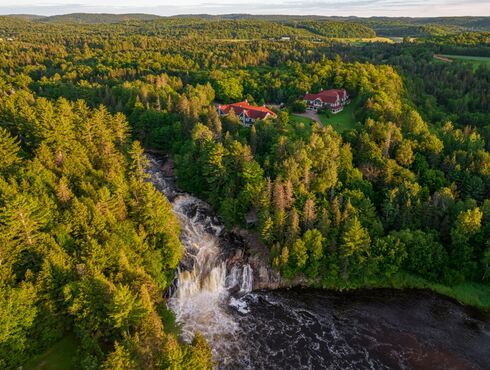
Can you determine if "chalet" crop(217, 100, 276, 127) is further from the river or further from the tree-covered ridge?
the river

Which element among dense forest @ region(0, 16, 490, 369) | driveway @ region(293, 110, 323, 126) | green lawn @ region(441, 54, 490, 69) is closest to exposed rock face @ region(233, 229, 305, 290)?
dense forest @ region(0, 16, 490, 369)

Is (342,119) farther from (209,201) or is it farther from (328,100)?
(209,201)

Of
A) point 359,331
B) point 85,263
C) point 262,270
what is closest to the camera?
point 85,263

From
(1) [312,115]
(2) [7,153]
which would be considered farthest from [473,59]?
(2) [7,153]

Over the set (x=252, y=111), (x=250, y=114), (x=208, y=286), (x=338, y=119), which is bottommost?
(x=208, y=286)

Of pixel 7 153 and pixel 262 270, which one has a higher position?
pixel 7 153

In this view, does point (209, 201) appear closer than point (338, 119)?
Yes
